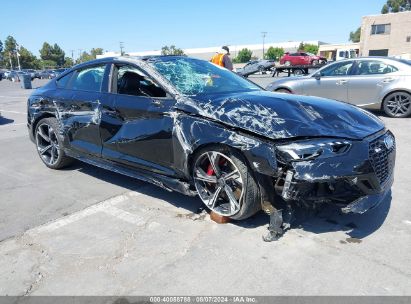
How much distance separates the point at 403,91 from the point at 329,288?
7114mm

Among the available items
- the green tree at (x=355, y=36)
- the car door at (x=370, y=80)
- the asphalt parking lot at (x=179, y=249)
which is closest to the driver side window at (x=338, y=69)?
the car door at (x=370, y=80)

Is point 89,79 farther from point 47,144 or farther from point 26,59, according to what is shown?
point 26,59

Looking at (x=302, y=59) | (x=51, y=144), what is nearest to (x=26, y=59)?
(x=302, y=59)

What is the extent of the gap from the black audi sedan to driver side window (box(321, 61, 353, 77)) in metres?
5.25

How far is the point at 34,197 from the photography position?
4363 millimetres

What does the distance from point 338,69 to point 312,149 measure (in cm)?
683

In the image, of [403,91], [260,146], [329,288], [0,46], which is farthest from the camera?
[0,46]

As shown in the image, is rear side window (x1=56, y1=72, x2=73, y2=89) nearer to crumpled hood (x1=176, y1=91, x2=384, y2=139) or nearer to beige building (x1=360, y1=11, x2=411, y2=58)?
crumpled hood (x1=176, y1=91, x2=384, y2=139)

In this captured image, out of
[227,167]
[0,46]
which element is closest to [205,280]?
[227,167]

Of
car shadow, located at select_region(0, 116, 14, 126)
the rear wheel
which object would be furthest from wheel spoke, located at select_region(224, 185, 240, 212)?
car shadow, located at select_region(0, 116, 14, 126)

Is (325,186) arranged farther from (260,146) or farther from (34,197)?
(34,197)

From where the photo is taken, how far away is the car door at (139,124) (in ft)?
11.8

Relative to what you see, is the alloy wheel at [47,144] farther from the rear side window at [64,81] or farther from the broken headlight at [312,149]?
the broken headlight at [312,149]

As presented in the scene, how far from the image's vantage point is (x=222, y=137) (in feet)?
10.4
